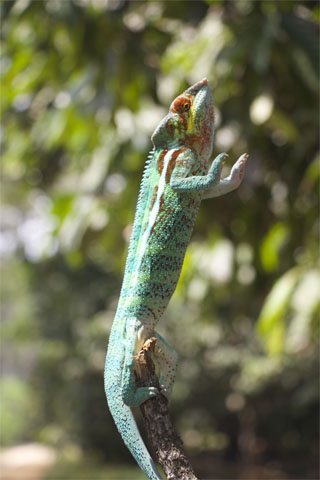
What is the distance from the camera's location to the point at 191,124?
178 cm

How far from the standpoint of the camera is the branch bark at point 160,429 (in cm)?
142

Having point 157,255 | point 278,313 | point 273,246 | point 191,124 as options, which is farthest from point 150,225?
point 273,246

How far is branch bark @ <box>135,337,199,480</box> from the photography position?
142 cm

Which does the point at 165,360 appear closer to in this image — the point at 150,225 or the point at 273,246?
the point at 150,225

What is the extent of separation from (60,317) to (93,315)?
1.13 metres

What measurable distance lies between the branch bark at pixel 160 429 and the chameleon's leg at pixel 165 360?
0.07 meters

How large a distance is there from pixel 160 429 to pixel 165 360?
0.27 meters

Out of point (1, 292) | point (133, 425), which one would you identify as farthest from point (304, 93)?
point (1, 292)

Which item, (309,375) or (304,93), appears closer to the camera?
(304,93)

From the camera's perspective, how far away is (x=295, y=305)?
4.40 m

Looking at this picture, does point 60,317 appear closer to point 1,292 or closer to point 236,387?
point 1,292

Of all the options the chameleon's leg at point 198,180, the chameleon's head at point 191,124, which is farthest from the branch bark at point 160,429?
the chameleon's head at point 191,124

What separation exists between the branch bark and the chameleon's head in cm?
57

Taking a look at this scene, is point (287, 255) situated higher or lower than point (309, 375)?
lower
